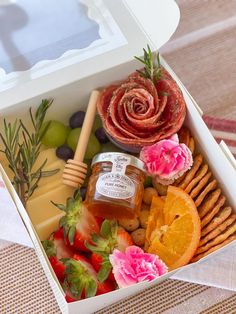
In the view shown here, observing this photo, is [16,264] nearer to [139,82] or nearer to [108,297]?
[108,297]

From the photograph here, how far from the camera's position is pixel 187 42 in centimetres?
112

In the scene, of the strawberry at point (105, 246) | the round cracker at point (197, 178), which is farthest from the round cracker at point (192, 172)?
the strawberry at point (105, 246)

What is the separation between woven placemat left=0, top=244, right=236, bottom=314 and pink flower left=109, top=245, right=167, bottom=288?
0.42 ft

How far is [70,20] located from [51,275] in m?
0.44

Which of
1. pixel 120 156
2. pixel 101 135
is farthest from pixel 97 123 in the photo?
pixel 120 156

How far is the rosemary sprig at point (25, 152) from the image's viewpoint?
0.86 meters

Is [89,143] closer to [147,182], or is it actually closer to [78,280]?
[147,182]

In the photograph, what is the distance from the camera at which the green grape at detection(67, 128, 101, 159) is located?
0.92m

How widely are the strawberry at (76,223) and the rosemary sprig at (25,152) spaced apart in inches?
3.8

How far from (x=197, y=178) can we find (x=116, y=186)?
0.41ft

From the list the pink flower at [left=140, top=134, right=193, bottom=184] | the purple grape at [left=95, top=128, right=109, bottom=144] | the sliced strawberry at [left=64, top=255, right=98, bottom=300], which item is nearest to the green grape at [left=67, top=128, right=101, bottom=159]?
the purple grape at [left=95, top=128, right=109, bottom=144]

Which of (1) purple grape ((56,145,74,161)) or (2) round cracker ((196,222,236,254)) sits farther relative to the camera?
(1) purple grape ((56,145,74,161))

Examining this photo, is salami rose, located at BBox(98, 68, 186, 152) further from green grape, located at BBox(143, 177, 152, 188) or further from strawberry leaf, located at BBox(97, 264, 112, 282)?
strawberry leaf, located at BBox(97, 264, 112, 282)

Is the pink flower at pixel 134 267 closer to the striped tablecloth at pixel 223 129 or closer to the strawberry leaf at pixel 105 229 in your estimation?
the strawberry leaf at pixel 105 229
